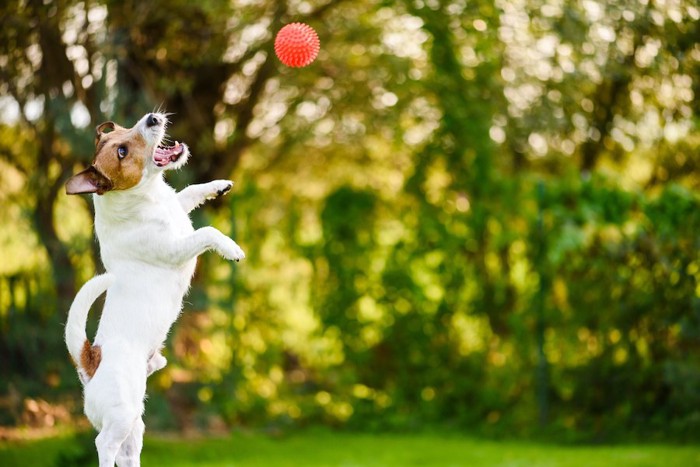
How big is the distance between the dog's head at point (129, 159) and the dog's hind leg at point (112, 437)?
2.28 ft

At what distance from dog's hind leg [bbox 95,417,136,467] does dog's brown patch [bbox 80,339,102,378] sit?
0.20m

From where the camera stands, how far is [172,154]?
285 cm

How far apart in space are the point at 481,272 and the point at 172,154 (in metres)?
4.86

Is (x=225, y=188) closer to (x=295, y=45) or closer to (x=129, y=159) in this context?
(x=129, y=159)

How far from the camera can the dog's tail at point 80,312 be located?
2.81m

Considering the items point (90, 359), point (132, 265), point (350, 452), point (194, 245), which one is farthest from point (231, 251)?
point (350, 452)

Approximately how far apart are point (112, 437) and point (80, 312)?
1.39ft

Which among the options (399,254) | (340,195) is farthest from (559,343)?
(340,195)

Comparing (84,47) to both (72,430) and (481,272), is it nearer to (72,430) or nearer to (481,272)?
(72,430)

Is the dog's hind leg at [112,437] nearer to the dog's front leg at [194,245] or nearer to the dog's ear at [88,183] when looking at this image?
the dog's front leg at [194,245]

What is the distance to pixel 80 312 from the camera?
2.85m

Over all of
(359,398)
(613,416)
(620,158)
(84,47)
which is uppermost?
(84,47)

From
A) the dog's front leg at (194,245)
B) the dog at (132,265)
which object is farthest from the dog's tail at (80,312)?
the dog's front leg at (194,245)

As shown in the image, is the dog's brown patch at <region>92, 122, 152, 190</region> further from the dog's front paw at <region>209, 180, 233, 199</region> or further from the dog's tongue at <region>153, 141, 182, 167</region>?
the dog's front paw at <region>209, 180, 233, 199</region>
